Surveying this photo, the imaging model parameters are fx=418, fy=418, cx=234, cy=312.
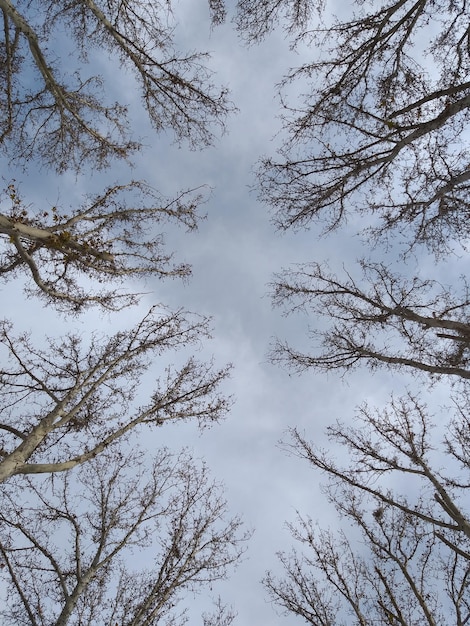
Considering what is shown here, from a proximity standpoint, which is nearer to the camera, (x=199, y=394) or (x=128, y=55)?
(x=128, y=55)

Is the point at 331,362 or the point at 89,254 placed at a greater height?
the point at 331,362

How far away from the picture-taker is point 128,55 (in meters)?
5.37

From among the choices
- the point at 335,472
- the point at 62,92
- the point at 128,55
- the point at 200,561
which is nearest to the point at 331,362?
the point at 335,472

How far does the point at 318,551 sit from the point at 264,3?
9395 mm

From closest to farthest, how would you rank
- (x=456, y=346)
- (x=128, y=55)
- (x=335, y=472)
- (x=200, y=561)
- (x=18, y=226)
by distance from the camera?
(x=18, y=226), (x=128, y=55), (x=456, y=346), (x=335, y=472), (x=200, y=561)

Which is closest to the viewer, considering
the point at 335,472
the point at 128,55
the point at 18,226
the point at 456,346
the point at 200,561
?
the point at 18,226

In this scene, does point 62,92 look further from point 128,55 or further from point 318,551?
point 318,551

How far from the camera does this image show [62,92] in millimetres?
5969

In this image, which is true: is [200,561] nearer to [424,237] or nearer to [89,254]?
[89,254]

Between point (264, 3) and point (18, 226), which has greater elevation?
point (264, 3)

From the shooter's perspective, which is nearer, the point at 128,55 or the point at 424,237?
the point at 128,55

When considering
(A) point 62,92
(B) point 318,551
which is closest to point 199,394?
(B) point 318,551

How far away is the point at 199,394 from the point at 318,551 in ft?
13.1

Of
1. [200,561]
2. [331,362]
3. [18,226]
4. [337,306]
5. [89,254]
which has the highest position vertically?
[337,306]
